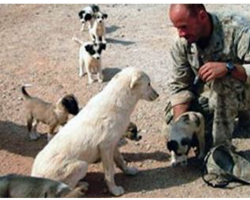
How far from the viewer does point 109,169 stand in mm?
5781

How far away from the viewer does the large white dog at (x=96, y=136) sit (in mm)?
5574

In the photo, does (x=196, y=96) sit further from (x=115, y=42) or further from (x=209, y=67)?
(x=115, y=42)

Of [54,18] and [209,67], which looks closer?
[209,67]

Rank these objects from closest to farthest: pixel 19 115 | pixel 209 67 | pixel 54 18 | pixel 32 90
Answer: pixel 209 67
pixel 19 115
pixel 32 90
pixel 54 18

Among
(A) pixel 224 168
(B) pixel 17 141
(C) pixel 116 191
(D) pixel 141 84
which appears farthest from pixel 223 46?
(B) pixel 17 141

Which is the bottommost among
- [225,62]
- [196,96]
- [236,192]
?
[236,192]

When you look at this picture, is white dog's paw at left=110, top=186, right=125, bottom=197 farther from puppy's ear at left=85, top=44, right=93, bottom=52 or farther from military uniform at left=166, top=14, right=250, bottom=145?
puppy's ear at left=85, top=44, right=93, bottom=52

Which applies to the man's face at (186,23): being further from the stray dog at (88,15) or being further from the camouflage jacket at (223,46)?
the stray dog at (88,15)

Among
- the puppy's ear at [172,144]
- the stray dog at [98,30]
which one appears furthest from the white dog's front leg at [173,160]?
the stray dog at [98,30]

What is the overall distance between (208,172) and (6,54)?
4210 mm

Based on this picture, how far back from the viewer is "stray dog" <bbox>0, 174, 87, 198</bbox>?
16.2 feet

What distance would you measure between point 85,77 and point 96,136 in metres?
2.86

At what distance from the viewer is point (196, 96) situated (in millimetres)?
6621

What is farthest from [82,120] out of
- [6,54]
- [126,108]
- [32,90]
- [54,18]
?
[54,18]
